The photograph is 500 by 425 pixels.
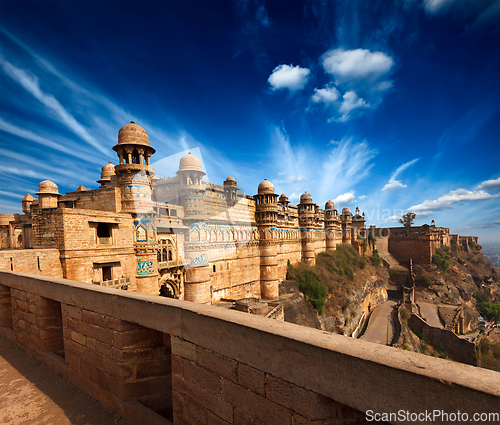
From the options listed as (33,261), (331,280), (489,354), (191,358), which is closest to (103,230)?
(33,261)

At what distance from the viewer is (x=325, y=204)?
131 feet

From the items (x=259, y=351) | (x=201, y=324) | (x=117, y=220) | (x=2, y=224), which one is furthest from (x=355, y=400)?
(x=2, y=224)

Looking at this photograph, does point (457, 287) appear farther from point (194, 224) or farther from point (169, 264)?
point (169, 264)

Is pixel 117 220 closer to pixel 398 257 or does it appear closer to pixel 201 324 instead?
pixel 201 324

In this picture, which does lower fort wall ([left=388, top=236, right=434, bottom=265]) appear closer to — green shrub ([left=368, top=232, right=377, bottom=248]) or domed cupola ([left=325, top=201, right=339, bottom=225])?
green shrub ([left=368, top=232, right=377, bottom=248])

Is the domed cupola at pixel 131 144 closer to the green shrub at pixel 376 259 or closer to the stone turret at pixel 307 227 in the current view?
the stone turret at pixel 307 227

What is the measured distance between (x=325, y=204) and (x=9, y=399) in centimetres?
3963

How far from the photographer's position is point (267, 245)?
21750 mm

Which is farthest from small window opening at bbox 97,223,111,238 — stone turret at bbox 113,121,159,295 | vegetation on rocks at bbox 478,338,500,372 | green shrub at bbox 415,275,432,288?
green shrub at bbox 415,275,432,288

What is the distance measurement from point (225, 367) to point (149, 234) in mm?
10347

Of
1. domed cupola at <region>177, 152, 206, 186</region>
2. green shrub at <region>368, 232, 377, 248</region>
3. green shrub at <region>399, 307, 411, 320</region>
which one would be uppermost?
domed cupola at <region>177, 152, 206, 186</region>

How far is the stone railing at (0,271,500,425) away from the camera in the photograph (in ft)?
4.78

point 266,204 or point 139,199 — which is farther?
point 266,204

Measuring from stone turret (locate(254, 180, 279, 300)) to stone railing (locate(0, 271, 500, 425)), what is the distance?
1790 cm
